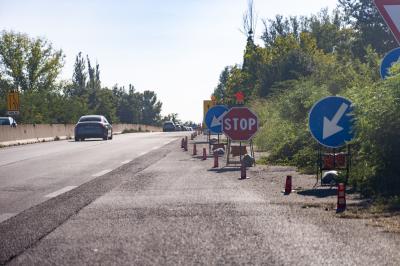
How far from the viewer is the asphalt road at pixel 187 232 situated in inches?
232

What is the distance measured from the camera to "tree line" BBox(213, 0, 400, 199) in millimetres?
10648

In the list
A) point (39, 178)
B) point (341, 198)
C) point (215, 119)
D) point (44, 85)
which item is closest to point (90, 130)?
point (215, 119)

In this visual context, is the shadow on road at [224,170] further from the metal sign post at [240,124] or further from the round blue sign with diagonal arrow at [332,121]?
the round blue sign with diagonal arrow at [332,121]

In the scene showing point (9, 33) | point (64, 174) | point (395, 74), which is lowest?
point (64, 174)

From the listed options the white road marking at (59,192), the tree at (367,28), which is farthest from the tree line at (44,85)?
the white road marking at (59,192)

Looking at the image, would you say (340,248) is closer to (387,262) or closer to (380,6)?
(387,262)

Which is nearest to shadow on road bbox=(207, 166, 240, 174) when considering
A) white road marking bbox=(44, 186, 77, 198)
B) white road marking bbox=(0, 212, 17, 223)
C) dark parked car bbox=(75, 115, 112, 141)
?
white road marking bbox=(44, 186, 77, 198)

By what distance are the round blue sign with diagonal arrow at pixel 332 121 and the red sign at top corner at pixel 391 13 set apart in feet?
17.3

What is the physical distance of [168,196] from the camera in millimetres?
10797

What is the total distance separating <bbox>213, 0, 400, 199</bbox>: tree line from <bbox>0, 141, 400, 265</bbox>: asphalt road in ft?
5.16

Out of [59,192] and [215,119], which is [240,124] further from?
[59,192]

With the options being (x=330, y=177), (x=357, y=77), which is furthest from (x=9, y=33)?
(x=330, y=177)

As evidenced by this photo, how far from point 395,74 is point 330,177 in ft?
8.17

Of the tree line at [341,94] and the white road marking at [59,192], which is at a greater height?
the tree line at [341,94]
